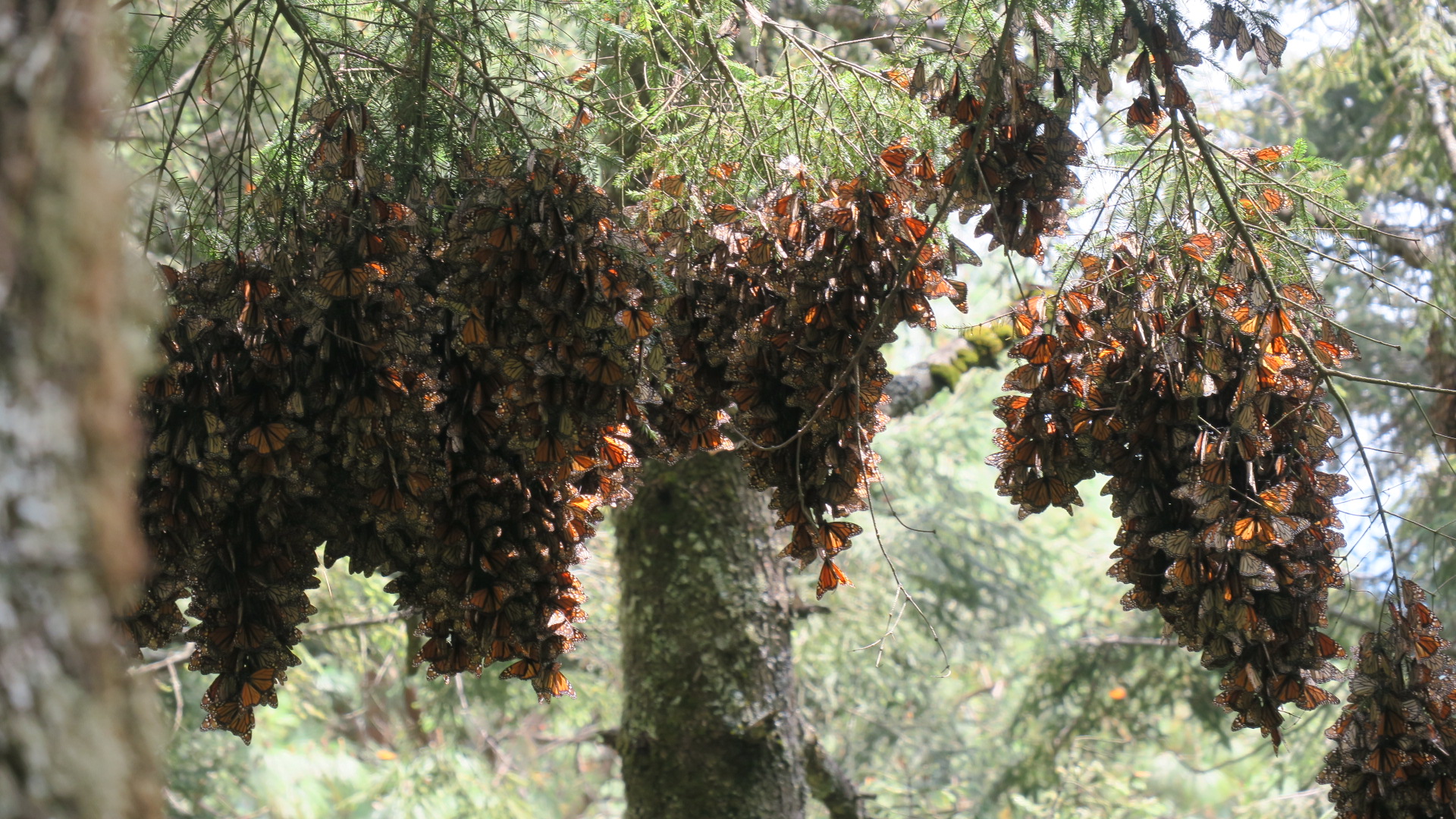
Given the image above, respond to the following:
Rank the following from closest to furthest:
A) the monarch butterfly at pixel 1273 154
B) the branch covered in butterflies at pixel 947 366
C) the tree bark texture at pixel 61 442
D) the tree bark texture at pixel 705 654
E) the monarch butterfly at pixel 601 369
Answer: the tree bark texture at pixel 61 442 < the monarch butterfly at pixel 601 369 < the monarch butterfly at pixel 1273 154 < the tree bark texture at pixel 705 654 < the branch covered in butterflies at pixel 947 366

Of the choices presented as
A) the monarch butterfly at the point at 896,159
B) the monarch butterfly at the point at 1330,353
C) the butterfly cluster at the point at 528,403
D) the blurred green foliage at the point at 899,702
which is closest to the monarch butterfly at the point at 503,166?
the butterfly cluster at the point at 528,403

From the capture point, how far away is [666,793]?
98.6 inches

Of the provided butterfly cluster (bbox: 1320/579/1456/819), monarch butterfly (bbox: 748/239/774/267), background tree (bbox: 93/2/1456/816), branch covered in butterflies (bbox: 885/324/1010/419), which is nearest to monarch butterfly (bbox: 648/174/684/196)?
background tree (bbox: 93/2/1456/816)

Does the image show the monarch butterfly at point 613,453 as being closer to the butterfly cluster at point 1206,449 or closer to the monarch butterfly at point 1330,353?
the butterfly cluster at point 1206,449

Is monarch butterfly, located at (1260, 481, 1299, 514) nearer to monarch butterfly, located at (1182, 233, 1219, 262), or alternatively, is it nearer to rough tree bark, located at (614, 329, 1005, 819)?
monarch butterfly, located at (1182, 233, 1219, 262)

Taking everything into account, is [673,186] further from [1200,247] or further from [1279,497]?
[1279,497]

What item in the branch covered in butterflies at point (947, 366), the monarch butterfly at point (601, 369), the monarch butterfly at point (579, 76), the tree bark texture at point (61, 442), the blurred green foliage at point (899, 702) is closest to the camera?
the tree bark texture at point (61, 442)

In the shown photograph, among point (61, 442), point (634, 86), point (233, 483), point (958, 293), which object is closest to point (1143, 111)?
point (958, 293)

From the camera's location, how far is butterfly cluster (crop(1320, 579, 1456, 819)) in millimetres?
1321

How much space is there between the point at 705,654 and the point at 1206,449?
58.5 inches

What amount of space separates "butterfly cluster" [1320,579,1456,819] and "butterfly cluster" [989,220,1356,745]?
0.06m

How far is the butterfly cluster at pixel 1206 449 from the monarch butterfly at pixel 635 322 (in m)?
0.50

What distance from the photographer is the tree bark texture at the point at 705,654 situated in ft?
8.17

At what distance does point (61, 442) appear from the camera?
0.48 metres
